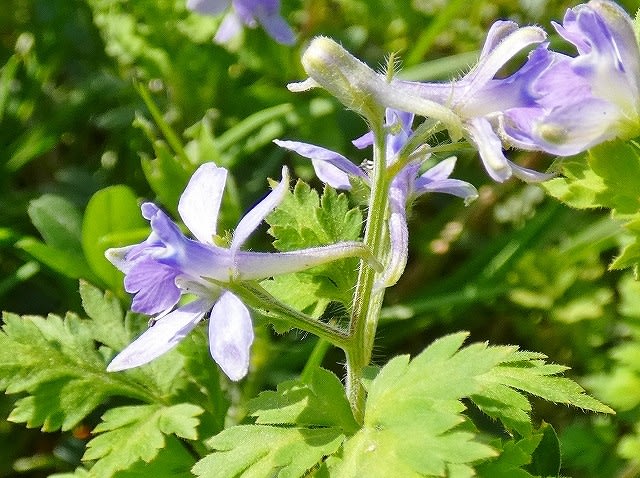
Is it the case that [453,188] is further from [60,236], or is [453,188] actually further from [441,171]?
[60,236]

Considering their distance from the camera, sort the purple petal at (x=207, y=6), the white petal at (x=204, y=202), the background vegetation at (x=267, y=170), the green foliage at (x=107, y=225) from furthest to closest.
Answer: the purple petal at (x=207, y=6), the background vegetation at (x=267, y=170), the green foliage at (x=107, y=225), the white petal at (x=204, y=202)

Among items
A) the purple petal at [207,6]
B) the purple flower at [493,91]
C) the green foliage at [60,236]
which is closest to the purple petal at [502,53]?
the purple flower at [493,91]

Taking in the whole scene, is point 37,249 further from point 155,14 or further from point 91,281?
point 155,14


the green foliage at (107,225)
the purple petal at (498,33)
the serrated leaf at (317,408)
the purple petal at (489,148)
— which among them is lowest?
the green foliage at (107,225)

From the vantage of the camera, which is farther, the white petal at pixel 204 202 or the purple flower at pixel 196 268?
the white petal at pixel 204 202

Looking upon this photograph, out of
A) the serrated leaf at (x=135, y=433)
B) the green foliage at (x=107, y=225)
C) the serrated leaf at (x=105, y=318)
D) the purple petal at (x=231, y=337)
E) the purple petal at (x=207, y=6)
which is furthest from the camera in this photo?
the purple petal at (x=207, y=6)

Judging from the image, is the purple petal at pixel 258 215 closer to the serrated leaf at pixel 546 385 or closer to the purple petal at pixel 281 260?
the purple petal at pixel 281 260
